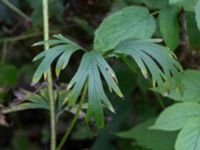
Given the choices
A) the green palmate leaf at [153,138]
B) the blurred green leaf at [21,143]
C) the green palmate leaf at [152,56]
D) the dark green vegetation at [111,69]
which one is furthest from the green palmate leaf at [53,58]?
the blurred green leaf at [21,143]

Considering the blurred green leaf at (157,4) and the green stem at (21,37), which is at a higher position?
the blurred green leaf at (157,4)

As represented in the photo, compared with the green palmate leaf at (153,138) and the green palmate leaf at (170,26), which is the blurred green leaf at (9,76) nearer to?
the green palmate leaf at (153,138)

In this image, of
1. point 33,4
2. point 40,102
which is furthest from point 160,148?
point 33,4

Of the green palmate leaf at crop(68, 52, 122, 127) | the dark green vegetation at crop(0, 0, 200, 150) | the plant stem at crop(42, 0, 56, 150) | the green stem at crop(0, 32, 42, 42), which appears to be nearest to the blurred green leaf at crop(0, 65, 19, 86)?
the dark green vegetation at crop(0, 0, 200, 150)

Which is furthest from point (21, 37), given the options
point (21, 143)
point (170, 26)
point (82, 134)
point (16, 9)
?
point (170, 26)

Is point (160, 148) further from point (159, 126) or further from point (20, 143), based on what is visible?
point (20, 143)

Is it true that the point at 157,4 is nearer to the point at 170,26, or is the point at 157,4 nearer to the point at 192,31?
the point at 170,26
